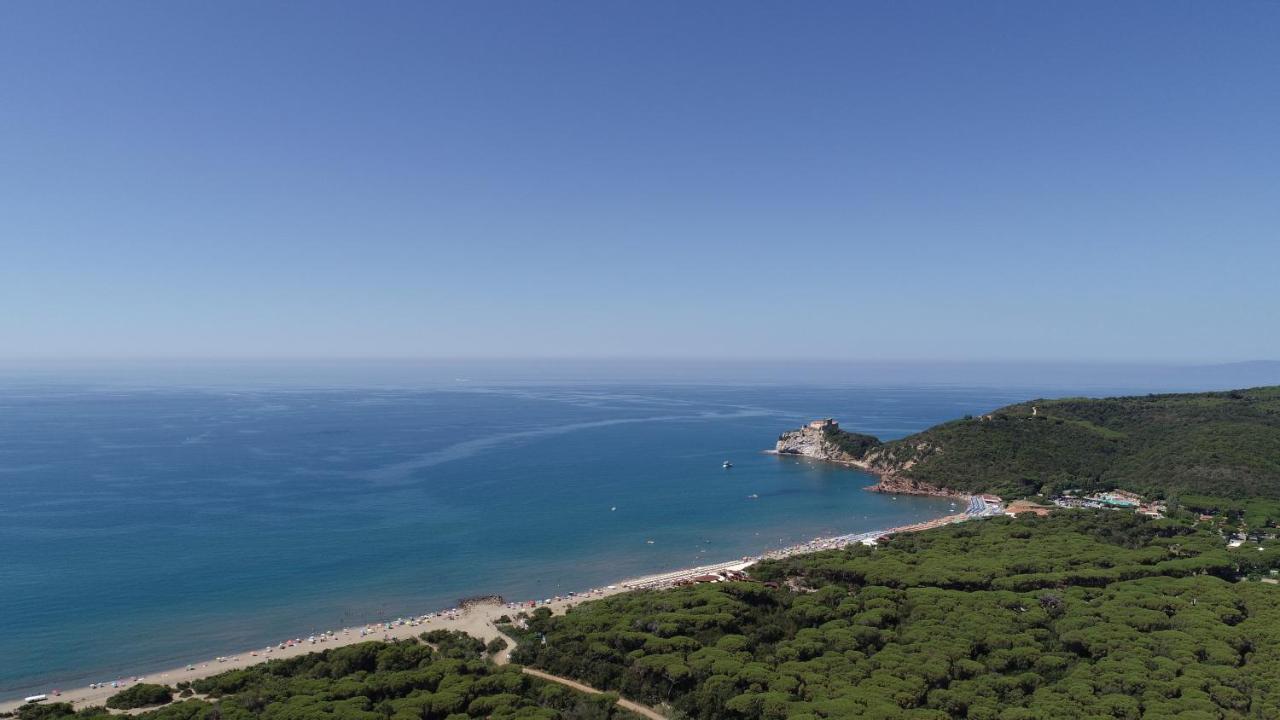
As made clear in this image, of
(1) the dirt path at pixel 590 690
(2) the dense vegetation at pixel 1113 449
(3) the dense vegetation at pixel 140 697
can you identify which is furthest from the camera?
(2) the dense vegetation at pixel 1113 449

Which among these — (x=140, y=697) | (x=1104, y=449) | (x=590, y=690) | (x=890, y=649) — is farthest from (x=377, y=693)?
(x=1104, y=449)

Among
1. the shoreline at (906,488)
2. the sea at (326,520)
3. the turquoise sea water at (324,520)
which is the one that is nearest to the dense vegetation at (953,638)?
the sea at (326,520)

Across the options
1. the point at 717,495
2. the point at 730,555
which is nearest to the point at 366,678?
the point at 730,555

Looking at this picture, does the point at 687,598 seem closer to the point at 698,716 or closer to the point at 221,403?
the point at 698,716

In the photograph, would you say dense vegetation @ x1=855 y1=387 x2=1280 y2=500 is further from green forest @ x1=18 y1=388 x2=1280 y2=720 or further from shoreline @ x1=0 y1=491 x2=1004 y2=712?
shoreline @ x1=0 y1=491 x2=1004 y2=712

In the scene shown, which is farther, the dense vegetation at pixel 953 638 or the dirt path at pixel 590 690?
the dirt path at pixel 590 690

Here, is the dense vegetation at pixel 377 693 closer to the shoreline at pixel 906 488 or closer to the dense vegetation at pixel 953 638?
the dense vegetation at pixel 953 638

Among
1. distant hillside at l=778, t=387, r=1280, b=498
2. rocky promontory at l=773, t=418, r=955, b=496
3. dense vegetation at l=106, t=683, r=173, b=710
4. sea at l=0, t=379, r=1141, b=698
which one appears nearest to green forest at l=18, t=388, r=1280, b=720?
dense vegetation at l=106, t=683, r=173, b=710
